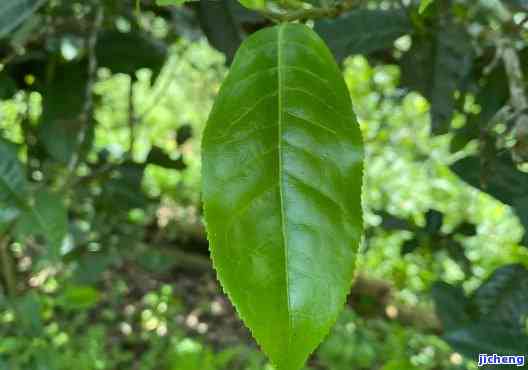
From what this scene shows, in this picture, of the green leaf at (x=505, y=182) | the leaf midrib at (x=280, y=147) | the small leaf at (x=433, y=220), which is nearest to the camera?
the leaf midrib at (x=280, y=147)

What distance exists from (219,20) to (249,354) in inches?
72.2

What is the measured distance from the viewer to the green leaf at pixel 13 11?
0.80 m

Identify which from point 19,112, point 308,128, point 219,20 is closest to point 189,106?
point 19,112

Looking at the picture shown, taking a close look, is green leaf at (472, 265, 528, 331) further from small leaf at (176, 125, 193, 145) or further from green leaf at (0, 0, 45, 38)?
small leaf at (176, 125, 193, 145)

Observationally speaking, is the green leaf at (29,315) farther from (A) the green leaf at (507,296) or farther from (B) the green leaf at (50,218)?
(A) the green leaf at (507,296)

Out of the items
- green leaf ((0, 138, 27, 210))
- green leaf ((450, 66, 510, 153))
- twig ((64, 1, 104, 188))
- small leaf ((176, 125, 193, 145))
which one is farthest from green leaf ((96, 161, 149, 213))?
green leaf ((450, 66, 510, 153))

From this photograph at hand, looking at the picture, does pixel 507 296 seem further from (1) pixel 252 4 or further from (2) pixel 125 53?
(2) pixel 125 53

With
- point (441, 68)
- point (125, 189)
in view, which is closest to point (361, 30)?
point (441, 68)

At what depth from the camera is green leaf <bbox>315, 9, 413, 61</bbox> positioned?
994 mm

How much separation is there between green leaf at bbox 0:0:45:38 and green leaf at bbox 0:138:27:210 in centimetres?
16

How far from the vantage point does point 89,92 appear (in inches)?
49.3

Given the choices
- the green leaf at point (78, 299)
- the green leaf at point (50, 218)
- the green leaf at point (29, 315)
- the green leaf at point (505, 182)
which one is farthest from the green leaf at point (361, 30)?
the green leaf at point (78, 299)

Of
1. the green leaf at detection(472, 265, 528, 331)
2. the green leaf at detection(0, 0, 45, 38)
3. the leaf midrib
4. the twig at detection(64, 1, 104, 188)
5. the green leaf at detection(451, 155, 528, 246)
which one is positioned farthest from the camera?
the twig at detection(64, 1, 104, 188)

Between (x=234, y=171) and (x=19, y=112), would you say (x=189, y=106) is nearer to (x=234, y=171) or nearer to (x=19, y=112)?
(x=19, y=112)
